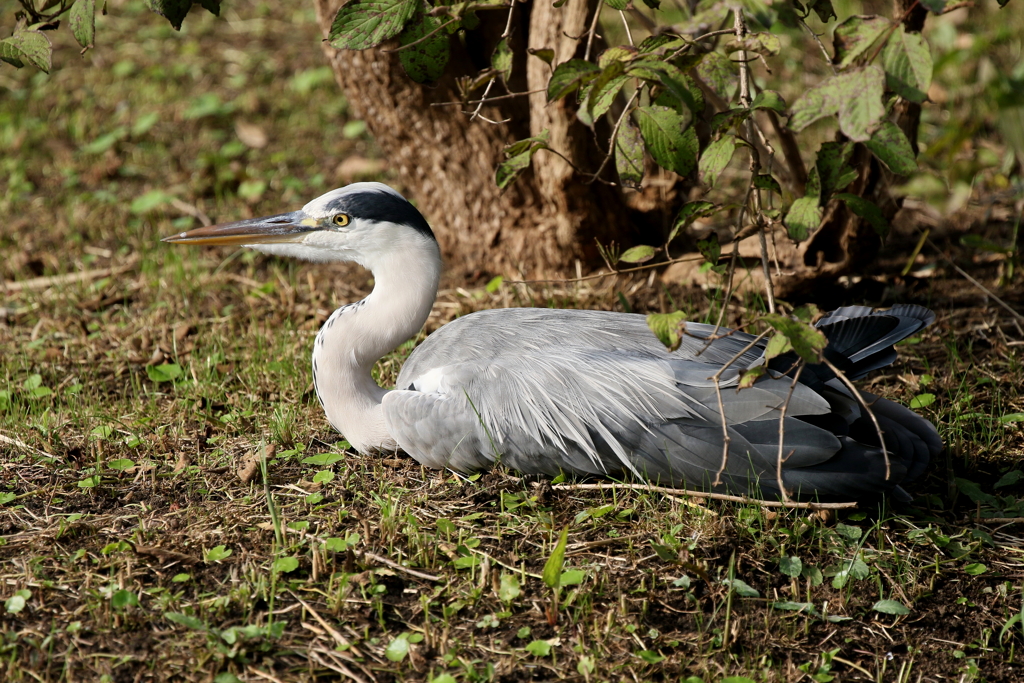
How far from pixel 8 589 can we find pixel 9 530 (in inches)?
14.4

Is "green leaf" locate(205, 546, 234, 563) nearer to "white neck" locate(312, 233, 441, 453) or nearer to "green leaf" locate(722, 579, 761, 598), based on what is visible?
"white neck" locate(312, 233, 441, 453)

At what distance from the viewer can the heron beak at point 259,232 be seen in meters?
3.80

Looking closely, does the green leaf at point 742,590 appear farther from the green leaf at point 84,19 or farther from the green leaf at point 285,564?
the green leaf at point 84,19

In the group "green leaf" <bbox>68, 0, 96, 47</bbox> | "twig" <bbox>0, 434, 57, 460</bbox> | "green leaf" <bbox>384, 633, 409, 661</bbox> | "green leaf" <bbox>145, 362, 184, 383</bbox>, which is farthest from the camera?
"green leaf" <bbox>145, 362, 184, 383</bbox>

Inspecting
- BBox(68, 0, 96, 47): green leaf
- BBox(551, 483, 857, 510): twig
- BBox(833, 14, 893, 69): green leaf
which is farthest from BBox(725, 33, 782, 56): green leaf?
BBox(68, 0, 96, 47): green leaf

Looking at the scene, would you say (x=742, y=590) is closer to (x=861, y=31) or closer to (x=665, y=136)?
(x=665, y=136)

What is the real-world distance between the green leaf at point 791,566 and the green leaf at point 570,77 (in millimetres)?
1561

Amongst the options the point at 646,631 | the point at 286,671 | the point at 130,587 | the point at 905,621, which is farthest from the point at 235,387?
the point at 905,621

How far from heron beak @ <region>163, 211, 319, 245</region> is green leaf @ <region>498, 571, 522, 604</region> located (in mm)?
1628

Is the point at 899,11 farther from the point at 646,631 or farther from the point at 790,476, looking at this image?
the point at 646,631

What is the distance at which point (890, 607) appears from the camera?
290 cm

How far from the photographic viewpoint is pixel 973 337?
4.47 meters

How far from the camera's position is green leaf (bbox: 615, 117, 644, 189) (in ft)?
10.1

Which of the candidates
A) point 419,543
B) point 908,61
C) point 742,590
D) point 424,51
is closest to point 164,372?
point 419,543
